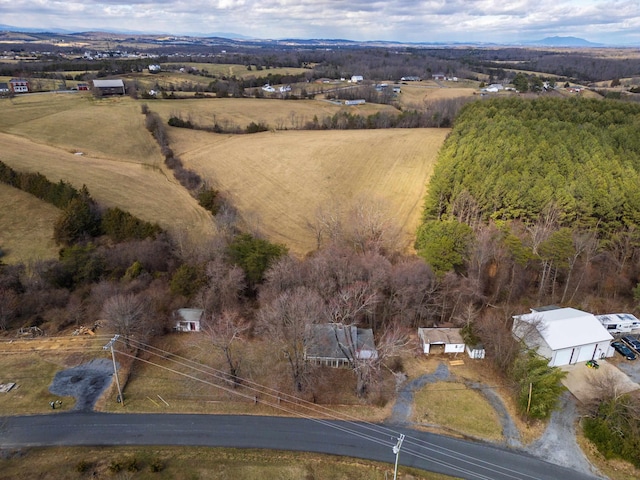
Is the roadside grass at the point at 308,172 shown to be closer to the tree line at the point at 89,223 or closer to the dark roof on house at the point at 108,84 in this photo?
the tree line at the point at 89,223

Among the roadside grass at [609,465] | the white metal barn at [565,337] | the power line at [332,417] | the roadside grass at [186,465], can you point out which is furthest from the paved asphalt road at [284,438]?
the white metal barn at [565,337]

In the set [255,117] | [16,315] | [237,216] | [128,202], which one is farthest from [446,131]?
[16,315]

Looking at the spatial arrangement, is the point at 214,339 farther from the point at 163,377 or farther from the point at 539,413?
the point at 539,413

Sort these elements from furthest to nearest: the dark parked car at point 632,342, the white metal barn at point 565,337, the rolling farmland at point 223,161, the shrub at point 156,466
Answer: the rolling farmland at point 223,161, the dark parked car at point 632,342, the white metal barn at point 565,337, the shrub at point 156,466

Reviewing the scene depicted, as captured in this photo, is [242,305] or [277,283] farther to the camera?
[242,305]

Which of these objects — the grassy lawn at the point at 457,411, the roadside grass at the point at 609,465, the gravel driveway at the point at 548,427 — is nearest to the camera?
the roadside grass at the point at 609,465
